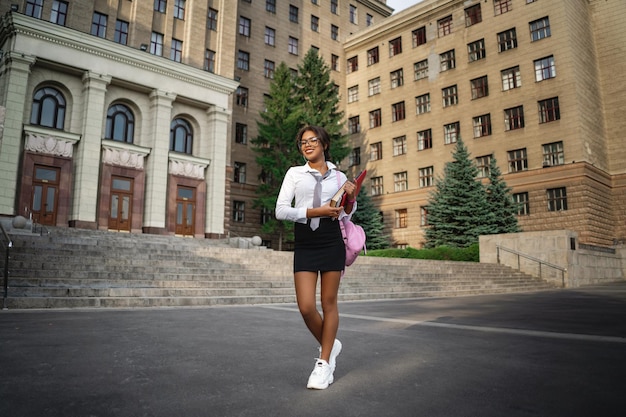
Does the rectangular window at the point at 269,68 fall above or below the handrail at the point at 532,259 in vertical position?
above

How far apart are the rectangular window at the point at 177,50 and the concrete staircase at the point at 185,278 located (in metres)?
14.3

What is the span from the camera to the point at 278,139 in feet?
108

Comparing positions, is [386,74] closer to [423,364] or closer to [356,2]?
[356,2]

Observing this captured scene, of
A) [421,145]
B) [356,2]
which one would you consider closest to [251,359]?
[421,145]

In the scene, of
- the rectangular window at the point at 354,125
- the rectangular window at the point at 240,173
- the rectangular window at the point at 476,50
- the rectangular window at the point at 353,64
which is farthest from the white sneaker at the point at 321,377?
the rectangular window at the point at 353,64

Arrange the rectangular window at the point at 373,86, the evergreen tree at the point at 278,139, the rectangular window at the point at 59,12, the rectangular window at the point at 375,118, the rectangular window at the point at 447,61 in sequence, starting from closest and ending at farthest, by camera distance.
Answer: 1. the rectangular window at the point at 59,12
2. the evergreen tree at the point at 278,139
3. the rectangular window at the point at 447,61
4. the rectangular window at the point at 375,118
5. the rectangular window at the point at 373,86

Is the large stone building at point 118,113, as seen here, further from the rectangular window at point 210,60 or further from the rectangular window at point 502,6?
the rectangular window at point 502,6

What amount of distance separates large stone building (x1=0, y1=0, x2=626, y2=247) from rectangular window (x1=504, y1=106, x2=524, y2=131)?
0.11 meters

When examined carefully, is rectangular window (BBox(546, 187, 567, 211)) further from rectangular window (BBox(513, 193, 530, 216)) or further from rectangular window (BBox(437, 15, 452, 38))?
rectangular window (BBox(437, 15, 452, 38))

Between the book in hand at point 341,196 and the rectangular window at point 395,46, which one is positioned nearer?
the book in hand at point 341,196

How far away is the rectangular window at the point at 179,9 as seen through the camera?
94.0 ft

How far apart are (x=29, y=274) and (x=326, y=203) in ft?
33.7

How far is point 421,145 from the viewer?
3750 cm

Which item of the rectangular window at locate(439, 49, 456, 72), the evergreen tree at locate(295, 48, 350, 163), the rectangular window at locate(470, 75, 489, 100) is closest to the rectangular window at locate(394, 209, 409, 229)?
the evergreen tree at locate(295, 48, 350, 163)
